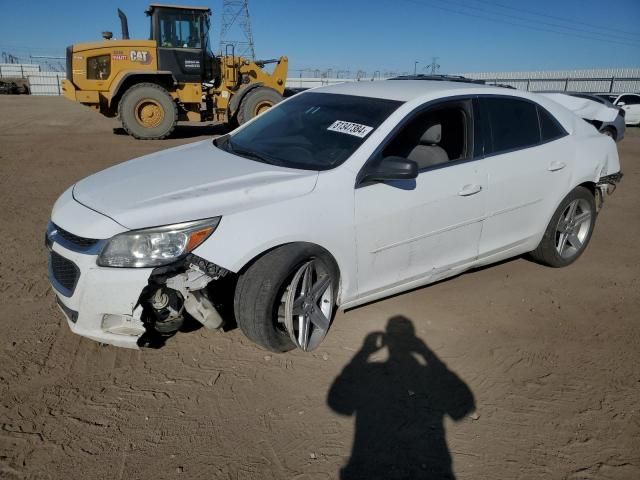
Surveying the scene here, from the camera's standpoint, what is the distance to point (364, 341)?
3277 millimetres

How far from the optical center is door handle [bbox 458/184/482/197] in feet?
11.3

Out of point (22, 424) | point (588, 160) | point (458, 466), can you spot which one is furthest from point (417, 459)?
point (588, 160)

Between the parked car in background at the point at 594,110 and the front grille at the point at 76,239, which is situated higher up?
the parked car in background at the point at 594,110

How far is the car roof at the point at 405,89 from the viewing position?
140 inches

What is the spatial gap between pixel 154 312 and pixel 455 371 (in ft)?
5.99

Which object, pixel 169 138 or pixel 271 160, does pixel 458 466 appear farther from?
pixel 169 138

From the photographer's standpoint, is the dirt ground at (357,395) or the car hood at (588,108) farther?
the car hood at (588,108)

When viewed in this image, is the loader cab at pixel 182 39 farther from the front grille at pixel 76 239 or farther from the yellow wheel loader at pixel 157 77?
the front grille at pixel 76 239

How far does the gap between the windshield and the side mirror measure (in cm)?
20

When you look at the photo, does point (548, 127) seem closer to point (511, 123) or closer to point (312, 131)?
point (511, 123)

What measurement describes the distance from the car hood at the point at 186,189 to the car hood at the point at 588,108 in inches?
475

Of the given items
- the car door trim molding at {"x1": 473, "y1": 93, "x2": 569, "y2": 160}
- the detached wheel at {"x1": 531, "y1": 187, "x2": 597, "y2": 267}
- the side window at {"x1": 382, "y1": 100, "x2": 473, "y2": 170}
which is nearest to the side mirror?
the side window at {"x1": 382, "y1": 100, "x2": 473, "y2": 170}

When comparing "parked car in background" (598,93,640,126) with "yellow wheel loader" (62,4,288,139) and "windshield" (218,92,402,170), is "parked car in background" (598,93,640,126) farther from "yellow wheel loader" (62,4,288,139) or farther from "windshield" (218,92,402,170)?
"windshield" (218,92,402,170)

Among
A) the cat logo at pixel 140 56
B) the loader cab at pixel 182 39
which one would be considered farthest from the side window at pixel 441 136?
the cat logo at pixel 140 56
